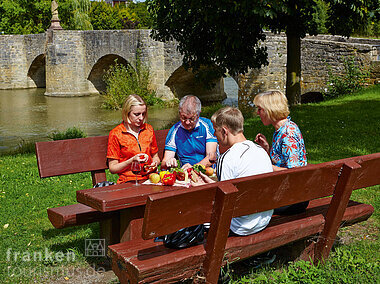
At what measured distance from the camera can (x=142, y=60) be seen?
2217cm

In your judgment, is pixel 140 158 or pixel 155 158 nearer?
pixel 140 158

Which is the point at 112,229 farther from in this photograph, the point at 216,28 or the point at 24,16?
the point at 24,16

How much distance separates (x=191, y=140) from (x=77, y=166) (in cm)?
99

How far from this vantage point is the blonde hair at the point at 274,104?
3.67 meters

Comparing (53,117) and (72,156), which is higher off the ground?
(72,156)

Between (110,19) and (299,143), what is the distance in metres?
38.0

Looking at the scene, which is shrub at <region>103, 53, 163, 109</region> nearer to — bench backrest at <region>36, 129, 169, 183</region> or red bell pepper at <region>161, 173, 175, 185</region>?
bench backrest at <region>36, 129, 169, 183</region>

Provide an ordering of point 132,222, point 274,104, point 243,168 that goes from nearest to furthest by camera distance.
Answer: point 243,168, point 132,222, point 274,104

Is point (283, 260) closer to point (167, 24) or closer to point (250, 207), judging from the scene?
point (250, 207)

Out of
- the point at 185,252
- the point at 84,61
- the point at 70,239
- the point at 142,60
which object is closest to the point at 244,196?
the point at 185,252

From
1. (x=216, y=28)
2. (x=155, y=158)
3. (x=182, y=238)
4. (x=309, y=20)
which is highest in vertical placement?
(x=309, y=20)

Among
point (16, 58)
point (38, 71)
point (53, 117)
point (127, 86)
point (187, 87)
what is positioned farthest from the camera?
point (38, 71)

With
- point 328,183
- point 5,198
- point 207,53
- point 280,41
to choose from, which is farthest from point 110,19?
point 328,183

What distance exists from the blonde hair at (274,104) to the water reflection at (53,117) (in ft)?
36.5
